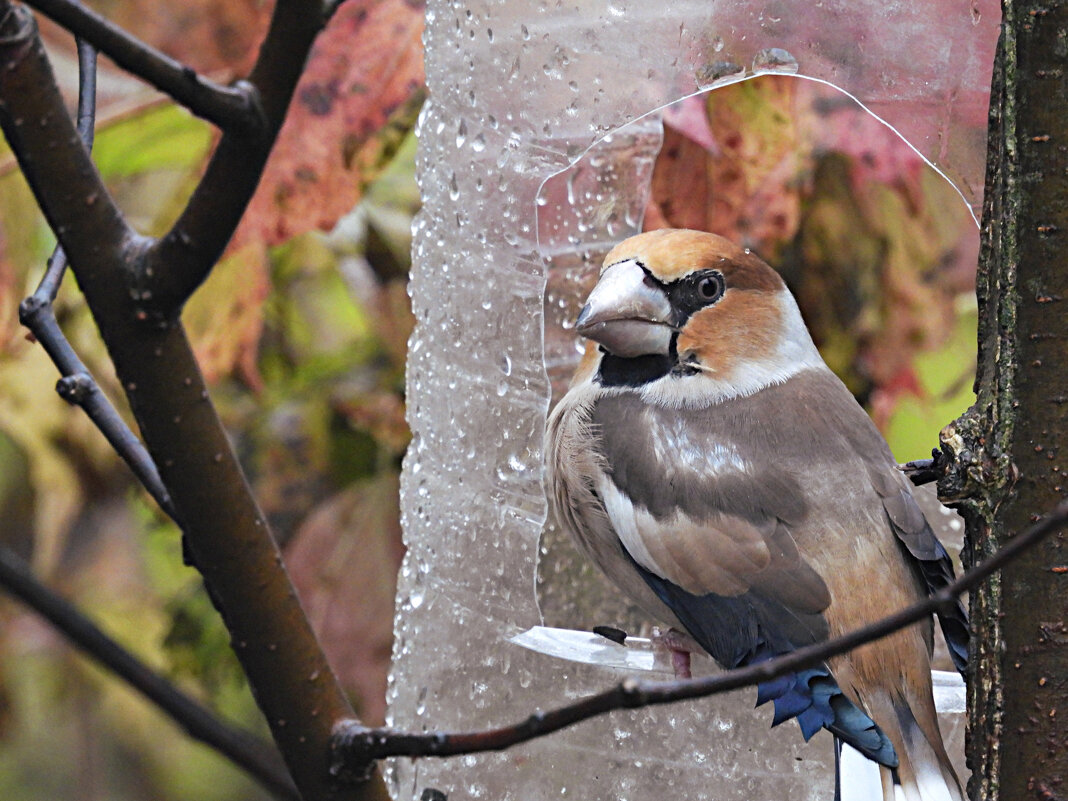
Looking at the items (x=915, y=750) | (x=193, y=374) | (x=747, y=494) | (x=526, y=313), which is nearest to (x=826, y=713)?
(x=915, y=750)

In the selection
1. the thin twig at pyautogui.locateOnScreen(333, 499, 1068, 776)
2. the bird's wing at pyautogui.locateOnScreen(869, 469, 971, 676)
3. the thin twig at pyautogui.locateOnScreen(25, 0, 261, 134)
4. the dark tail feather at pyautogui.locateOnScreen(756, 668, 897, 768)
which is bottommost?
the thin twig at pyautogui.locateOnScreen(333, 499, 1068, 776)

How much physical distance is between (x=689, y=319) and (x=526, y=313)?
248 mm

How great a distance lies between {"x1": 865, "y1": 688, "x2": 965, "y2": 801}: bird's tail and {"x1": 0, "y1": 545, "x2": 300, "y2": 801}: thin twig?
0.72m

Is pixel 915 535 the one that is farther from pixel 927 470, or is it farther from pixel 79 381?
pixel 79 381

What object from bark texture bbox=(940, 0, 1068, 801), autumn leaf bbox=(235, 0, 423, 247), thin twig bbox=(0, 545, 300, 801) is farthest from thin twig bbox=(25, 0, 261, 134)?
autumn leaf bbox=(235, 0, 423, 247)

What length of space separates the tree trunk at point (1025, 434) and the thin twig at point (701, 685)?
0.30m

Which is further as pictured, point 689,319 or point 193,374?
point 689,319

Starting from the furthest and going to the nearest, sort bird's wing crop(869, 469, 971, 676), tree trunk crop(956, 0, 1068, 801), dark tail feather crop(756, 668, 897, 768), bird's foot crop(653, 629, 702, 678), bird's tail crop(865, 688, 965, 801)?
bird's foot crop(653, 629, 702, 678) < bird's wing crop(869, 469, 971, 676) < bird's tail crop(865, 688, 965, 801) < dark tail feather crop(756, 668, 897, 768) < tree trunk crop(956, 0, 1068, 801)

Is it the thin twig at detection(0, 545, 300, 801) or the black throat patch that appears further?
the black throat patch

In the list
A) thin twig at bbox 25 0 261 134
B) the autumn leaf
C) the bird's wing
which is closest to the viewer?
thin twig at bbox 25 0 261 134

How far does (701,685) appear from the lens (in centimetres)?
66

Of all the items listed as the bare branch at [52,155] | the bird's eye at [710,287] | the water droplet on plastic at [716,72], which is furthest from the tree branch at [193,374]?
the water droplet on plastic at [716,72]

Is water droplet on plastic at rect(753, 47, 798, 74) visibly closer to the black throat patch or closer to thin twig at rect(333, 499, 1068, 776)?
the black throat patch

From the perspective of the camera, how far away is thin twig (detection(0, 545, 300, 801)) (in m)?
0.53
